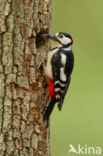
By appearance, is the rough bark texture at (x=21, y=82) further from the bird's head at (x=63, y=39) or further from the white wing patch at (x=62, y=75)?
the bird's head at (x=63, y=39)

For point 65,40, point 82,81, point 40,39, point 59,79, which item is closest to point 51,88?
point 59,79

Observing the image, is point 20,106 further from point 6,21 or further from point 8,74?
point 6,21

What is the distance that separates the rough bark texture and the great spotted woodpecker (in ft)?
0.31

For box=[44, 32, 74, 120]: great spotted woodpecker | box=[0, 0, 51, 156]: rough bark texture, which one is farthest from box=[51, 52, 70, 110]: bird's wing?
box=[0, 0, 51, 156]: rough bark texture

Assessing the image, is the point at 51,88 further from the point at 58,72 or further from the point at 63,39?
the point at 63,39

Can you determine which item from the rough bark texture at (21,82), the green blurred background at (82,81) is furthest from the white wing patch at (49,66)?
the green blurred background at (82,81)

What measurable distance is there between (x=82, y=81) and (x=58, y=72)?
509 cm

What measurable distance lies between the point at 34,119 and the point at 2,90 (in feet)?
1.66

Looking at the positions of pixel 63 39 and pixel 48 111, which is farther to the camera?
pixel 63 39

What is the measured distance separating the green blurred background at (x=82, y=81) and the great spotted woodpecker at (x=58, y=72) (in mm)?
2772

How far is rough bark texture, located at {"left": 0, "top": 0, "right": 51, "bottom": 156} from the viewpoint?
540cm

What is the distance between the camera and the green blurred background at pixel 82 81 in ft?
30.1

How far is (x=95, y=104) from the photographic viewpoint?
34.0 ft

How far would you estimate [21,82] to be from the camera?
Result: 18.1ft
